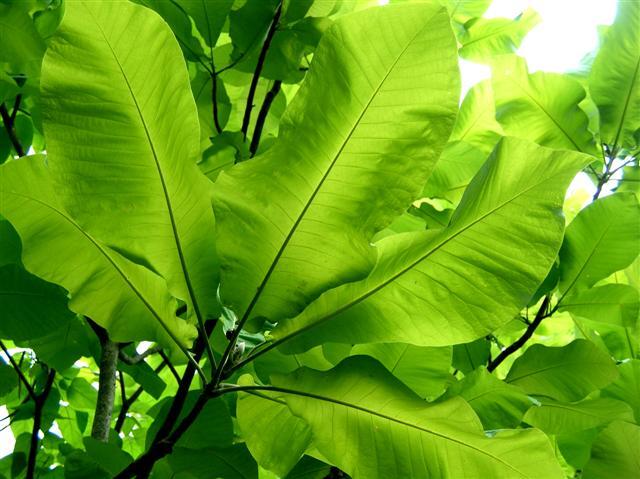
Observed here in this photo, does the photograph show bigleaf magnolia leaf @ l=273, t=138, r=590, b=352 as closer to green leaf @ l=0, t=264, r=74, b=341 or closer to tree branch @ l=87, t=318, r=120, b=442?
green leaf @ l=0, t=264, r=74, b=341

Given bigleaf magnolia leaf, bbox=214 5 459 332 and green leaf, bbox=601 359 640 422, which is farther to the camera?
green leaf, bbox=601 359 640 422

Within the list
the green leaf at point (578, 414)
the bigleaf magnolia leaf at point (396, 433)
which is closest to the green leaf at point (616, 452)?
the green leaf at point (578, 414)

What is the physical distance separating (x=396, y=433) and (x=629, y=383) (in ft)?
2.52

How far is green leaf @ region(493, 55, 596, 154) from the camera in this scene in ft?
5.12

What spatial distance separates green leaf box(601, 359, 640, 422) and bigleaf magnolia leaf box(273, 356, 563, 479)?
65cm

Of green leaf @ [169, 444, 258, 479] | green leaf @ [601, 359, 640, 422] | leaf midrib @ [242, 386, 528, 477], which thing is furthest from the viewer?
green leaf @ [601, 359, 640, 422]

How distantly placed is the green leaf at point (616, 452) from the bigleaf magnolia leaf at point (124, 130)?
0.80m

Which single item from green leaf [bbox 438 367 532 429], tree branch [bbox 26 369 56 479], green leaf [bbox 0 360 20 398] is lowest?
tree branch [bbox 26 369 56 479]

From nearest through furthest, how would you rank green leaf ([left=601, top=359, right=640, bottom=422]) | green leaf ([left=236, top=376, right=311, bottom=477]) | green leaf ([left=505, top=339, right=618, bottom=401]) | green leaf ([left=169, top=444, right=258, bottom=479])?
green leaf ([left=236, top=376, right=311, bottom=477]), green leaf ([left=169, top=444, right=258, bottom=479]), green leaf ([left=505, top=339, right=618, bottom=401]), green leaf ([left=601, top=359, right=640, bottom=422])

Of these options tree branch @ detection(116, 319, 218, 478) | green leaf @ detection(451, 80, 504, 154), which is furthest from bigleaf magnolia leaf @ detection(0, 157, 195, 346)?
green leaf @ detection(451, 80, 504, 154)

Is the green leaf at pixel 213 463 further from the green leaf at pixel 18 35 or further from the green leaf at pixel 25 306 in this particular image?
the green leaf at pixel 18 35

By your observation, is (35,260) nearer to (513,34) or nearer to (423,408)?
(423,408)

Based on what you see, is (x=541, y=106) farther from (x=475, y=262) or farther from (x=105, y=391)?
(x=105, y=391)

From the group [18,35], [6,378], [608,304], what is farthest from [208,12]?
[608,304]
